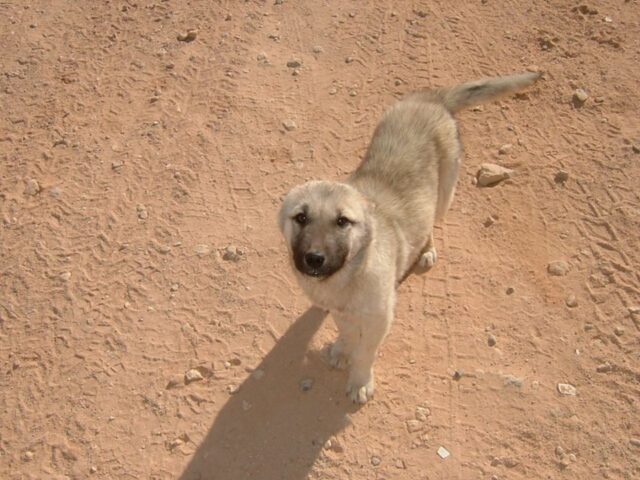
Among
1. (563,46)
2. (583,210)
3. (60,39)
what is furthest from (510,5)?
(60,39)

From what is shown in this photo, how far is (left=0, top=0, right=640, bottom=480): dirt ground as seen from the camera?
14.2ft

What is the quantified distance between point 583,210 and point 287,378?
9.83 feet

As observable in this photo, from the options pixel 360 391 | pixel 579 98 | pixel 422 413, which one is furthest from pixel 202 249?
pixel 579 98

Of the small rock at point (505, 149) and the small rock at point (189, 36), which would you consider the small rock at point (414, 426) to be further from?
the small rock at point (189, 36)

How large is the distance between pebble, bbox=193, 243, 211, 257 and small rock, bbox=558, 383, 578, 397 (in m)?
3.04

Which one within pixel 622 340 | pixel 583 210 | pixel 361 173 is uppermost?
pixel 361 173

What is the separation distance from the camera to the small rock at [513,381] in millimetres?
4465

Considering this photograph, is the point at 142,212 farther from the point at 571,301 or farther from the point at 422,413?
the point at 571,301

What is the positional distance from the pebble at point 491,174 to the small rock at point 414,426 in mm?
2456

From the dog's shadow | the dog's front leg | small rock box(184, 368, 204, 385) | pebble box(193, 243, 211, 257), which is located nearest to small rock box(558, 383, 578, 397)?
the dog's front leg

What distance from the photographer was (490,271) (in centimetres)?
516

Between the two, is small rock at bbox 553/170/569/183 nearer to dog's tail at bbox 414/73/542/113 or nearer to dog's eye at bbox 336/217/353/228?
dog's tail at bbox 414/73/542/113

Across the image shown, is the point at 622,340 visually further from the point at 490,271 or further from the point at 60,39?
the point at 60,39

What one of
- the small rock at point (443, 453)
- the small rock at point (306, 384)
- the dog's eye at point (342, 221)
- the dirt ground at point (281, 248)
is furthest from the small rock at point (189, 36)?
the small rock at point (443, 453)
